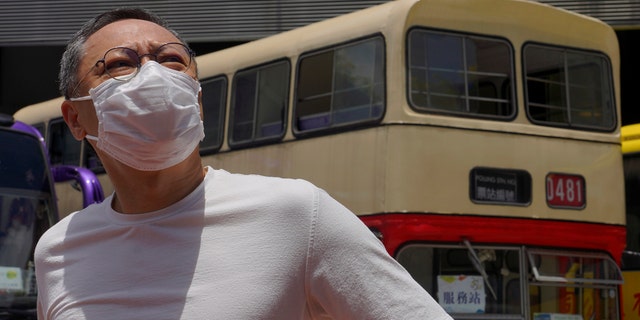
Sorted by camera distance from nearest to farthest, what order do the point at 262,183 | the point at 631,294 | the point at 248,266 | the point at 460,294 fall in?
the point at 248,266 < the point at 262,183 < the point at 460,294 < the point at 631,294

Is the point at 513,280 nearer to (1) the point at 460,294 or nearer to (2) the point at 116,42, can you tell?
(1) the point at 460,294

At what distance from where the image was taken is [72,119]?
2.27m

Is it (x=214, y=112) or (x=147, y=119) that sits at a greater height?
(x=214, y=112)

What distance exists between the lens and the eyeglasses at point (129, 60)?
2092 mm

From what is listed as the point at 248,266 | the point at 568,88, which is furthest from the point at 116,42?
the point at 568,88

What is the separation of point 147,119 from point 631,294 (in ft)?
30.6

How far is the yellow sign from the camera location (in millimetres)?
10492

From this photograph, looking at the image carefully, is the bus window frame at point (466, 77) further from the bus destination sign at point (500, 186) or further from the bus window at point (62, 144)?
the bus window at point (62, 144)

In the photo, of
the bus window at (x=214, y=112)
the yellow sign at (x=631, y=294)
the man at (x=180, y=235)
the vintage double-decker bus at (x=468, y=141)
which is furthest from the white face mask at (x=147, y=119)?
the yellow sign at (x=631, y=294)

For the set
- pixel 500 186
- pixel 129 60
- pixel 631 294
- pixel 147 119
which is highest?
pixel 500 186

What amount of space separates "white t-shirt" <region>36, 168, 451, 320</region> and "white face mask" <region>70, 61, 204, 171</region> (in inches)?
3.8

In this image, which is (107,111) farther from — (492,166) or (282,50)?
(282,50)

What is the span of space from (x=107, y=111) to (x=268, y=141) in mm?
7741

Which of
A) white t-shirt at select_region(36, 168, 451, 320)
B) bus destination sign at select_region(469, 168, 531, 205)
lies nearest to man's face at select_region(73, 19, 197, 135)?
white t-shirt at select_region(36, 168, 451, 320)
